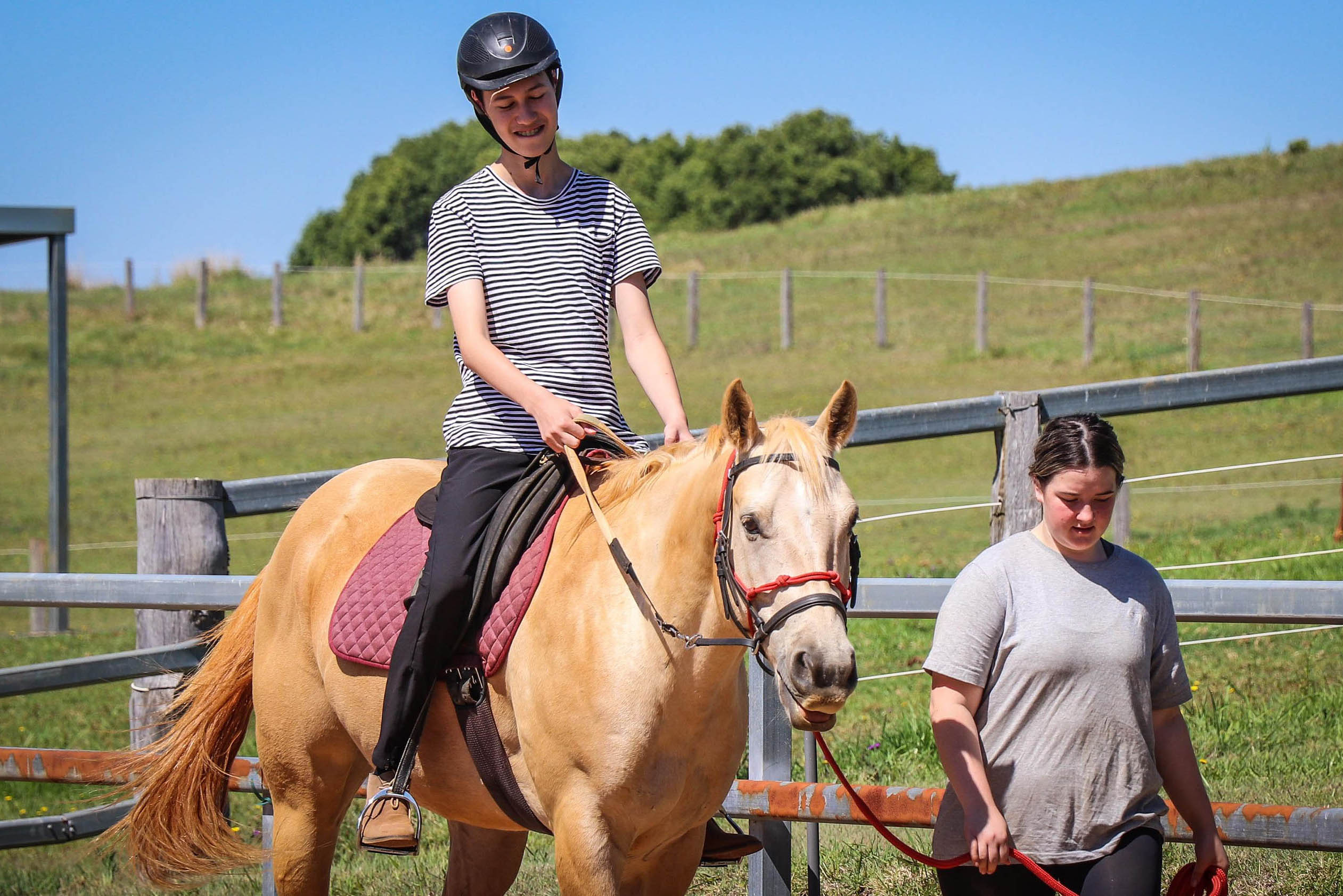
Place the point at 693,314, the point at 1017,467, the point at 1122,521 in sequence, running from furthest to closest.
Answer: the point at 693,314, the point at 1122,521, the point at 1017,467

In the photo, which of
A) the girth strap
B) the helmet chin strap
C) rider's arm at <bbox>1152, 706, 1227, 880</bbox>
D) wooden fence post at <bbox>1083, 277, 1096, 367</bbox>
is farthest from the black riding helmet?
wooden fence post at <bbox>1083, 277, 1096, 367</bbox>

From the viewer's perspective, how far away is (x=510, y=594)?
3281mm

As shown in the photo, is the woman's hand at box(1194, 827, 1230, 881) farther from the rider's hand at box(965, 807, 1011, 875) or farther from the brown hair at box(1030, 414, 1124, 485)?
the brown hair at box(1030, 414, 1124, 485)

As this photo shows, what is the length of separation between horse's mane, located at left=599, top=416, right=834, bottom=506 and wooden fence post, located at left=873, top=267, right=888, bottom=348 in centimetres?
2451

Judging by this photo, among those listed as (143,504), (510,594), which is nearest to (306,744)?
(510,594)

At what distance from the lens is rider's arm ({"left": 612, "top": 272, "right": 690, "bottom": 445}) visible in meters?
3.38

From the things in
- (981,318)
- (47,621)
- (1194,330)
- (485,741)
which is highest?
(981,318)

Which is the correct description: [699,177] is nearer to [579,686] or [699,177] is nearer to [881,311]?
[881,311]

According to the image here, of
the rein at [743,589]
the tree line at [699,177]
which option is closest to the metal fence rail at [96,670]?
the rein at [743,589]

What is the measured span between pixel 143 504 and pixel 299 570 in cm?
146

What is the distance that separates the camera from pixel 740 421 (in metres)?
2.87

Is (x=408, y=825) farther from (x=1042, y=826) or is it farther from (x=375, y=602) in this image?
(x=1042, y=826)

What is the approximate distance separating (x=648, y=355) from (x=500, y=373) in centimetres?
46

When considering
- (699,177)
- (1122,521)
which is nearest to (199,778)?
(1122,521)
